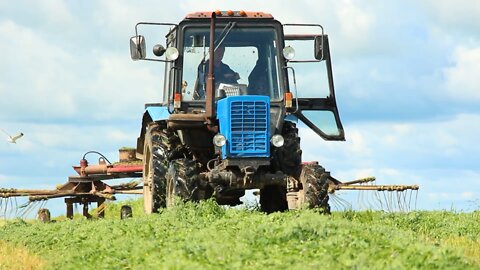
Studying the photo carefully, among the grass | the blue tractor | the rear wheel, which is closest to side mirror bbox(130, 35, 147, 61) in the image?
the blue tractor

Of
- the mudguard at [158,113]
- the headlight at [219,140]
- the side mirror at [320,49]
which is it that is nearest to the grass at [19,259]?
the headlight at [219,140]

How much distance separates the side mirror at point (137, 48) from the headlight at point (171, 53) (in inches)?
18.7

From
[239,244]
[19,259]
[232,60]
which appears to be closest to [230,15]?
[232,60]

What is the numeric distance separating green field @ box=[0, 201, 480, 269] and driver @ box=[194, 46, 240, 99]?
2210mm

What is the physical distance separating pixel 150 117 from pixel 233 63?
2.97 meters

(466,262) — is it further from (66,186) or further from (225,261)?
(66,186)

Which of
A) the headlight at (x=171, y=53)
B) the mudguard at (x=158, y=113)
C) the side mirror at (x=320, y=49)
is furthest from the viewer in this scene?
the mudguard at (x=158, y=113)

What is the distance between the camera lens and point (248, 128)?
15.9m

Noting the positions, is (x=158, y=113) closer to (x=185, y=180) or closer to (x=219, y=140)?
(x=219, y=140)

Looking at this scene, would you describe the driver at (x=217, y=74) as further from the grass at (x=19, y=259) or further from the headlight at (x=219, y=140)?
the grass at (x=19, y=259)

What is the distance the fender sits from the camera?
17.3m

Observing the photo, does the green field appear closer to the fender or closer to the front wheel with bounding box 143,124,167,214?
the front wheel with bounding box 143,124,167,214

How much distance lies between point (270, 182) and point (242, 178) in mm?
447

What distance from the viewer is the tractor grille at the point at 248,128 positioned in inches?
625
